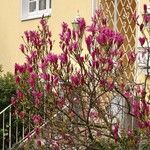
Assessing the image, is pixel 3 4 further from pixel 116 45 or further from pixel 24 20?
pixel 116 45

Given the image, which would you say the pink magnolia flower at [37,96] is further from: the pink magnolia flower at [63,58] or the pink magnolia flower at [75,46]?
the pink magnolia flower at [75,46]

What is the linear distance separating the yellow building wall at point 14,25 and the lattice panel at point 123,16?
4.53ft

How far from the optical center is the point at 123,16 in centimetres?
1023

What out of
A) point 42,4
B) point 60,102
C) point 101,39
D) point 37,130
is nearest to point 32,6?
point 42,4

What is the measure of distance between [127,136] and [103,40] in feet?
3.63

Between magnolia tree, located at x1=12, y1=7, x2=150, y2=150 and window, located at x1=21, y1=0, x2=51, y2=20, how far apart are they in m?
6.44

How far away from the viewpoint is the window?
13.5 meters

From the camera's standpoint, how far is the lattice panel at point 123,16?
32.3ft

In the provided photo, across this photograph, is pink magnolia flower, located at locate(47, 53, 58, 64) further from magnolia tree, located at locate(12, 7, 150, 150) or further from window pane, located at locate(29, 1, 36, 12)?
window pane, located at locate(29, 1, 36, 12)

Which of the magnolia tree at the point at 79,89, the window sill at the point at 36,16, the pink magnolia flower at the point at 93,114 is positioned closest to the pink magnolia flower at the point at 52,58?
the magnolia tree at the point at 79,89

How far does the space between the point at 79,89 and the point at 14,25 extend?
334 inches

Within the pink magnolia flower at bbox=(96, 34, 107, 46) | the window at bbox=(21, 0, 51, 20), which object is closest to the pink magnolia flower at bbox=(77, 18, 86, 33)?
the pink magnolia flower at bbox=(96, 34, 107, 46)

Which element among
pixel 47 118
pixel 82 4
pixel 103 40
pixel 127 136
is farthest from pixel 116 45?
pixel 82 4

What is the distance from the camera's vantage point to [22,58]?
45.1ft
